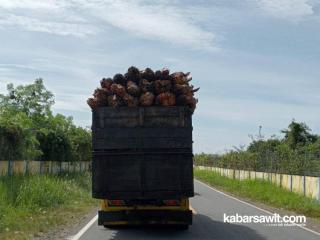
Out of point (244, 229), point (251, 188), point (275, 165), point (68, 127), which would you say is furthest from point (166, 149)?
point (68, 127)

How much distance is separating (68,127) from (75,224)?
101 ft

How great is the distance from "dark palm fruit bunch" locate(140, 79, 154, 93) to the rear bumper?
289 cm

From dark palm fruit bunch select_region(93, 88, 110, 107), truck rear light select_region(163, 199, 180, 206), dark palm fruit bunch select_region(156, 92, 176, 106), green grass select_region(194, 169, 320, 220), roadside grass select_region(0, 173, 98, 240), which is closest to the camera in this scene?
truck rear light select_region(163, 199, 180, 206)

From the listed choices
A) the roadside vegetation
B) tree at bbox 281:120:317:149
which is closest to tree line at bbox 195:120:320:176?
tree at bbox 281:120:317:149

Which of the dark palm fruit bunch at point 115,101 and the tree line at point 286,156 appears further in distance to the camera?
the tree line at point 286,156

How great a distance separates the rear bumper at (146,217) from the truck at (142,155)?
28 centimetres

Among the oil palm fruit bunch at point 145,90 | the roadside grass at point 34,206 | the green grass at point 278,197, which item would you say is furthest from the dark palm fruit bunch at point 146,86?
the green grass at point 278,197

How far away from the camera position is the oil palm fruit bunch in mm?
13633

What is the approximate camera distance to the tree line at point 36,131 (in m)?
23.8

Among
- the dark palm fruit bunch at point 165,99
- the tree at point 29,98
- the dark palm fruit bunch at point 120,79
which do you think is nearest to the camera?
the dark palm fruit bunch at point 165,99

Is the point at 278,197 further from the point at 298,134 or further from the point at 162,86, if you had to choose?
the point at 298,134

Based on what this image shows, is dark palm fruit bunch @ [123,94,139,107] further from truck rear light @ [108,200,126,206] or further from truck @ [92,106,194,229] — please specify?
truck rear light @ [108,200,126,206]

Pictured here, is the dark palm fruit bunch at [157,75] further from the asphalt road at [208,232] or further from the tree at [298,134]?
the tree at [298,134]

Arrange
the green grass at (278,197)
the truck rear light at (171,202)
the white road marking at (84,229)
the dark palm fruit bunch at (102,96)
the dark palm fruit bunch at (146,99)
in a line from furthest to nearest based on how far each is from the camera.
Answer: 1. the green grass at (278,197)
2. the dark palm fruit bunch at (102,96)
3. the dark palm fruit bunch at (146,99)
4. the truck rear light at (171,202)
5. the white road marking at (84,229)
